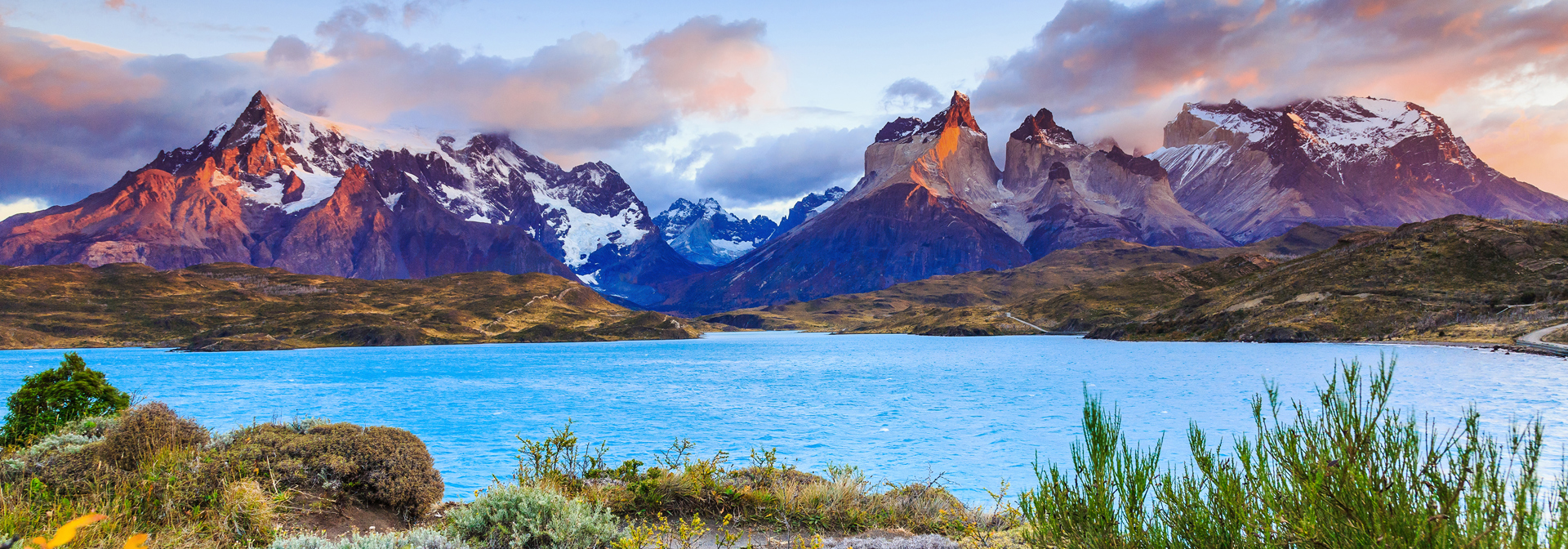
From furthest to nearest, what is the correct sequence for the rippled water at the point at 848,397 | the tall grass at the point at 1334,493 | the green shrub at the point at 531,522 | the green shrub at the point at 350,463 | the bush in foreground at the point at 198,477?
the rippled water at the point at 848,397
the green shrub at the point at 350,463
the bush in foreground at the point at 198,477
the green shrub at the point at 531,522
the tall grass at the point at 1334,493

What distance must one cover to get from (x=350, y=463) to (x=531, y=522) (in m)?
5.27

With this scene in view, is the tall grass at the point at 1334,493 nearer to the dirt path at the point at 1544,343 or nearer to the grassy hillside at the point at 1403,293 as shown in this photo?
the dirt path at the point at 1544,343

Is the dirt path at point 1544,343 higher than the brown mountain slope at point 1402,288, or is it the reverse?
the brown mountain slope at point 1402,288

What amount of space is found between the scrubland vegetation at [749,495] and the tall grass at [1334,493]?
26 millimetres

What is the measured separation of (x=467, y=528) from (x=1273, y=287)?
165975 millimetres

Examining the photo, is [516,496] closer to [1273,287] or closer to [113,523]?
[113,523]

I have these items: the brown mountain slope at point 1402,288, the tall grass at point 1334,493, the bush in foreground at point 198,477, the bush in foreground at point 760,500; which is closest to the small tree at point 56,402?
the bush in foreground at point 198,477

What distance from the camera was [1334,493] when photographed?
6211 millimetres

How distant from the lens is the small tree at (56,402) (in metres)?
16.5

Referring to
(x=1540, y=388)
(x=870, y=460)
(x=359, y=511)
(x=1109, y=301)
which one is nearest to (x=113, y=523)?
(x=359, y=511)

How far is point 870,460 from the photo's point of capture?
31906 mm

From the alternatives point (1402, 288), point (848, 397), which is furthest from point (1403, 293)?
point (848, 397)

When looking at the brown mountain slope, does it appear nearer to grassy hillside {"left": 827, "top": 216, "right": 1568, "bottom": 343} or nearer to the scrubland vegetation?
grassy hillside {"left": 827, "top": 216, "right": 1568, "bottom": 343}

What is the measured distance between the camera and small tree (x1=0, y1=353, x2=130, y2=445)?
54.2 feet
